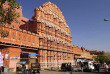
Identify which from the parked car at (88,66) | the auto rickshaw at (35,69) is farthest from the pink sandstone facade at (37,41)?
the parked car at (88,66)

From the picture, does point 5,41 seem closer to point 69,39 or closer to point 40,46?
point 40,46

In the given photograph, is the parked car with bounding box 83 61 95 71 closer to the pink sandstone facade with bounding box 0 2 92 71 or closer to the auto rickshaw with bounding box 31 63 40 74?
the auto rickshaw with bounding box 31 63 40 74

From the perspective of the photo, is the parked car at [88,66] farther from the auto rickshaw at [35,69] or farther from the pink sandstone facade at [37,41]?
the pink sandstone facade at [37,41]

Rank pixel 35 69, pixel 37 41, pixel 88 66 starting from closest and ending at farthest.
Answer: pixel 35 69 → pixel 88 66 → pixel 37 41

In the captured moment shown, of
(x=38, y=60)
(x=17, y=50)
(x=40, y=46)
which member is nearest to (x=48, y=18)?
(x=40, y=46)

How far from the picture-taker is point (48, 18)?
134ft

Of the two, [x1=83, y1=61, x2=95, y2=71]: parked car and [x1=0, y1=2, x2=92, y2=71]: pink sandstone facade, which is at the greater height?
[x1=0, y1=2, x2=92, y2=71]: pink sandstone facade

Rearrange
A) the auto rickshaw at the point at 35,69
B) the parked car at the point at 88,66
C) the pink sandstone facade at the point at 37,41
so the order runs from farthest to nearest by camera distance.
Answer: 1. the pink sandstone facade at the point at 37,41
2. the parked car at the point at 88,66
3. the auto rickshaw at the point at 35,69

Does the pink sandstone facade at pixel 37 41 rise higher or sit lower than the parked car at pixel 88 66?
higher

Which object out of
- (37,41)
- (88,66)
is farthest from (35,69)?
(37,41)

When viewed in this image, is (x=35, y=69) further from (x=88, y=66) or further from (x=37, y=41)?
(x=37, y=41)

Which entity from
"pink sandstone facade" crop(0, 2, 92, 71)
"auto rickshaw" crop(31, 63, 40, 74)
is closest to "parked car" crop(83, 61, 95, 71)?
"auto rickshaw" crop(31, 63, 40, 74)

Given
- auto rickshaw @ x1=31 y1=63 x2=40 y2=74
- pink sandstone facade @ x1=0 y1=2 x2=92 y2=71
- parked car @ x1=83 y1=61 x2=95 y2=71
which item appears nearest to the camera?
auto rickshaw @ x1=31 y1=63 x2=40 y2=74

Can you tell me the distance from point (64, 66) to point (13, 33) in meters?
13.2
